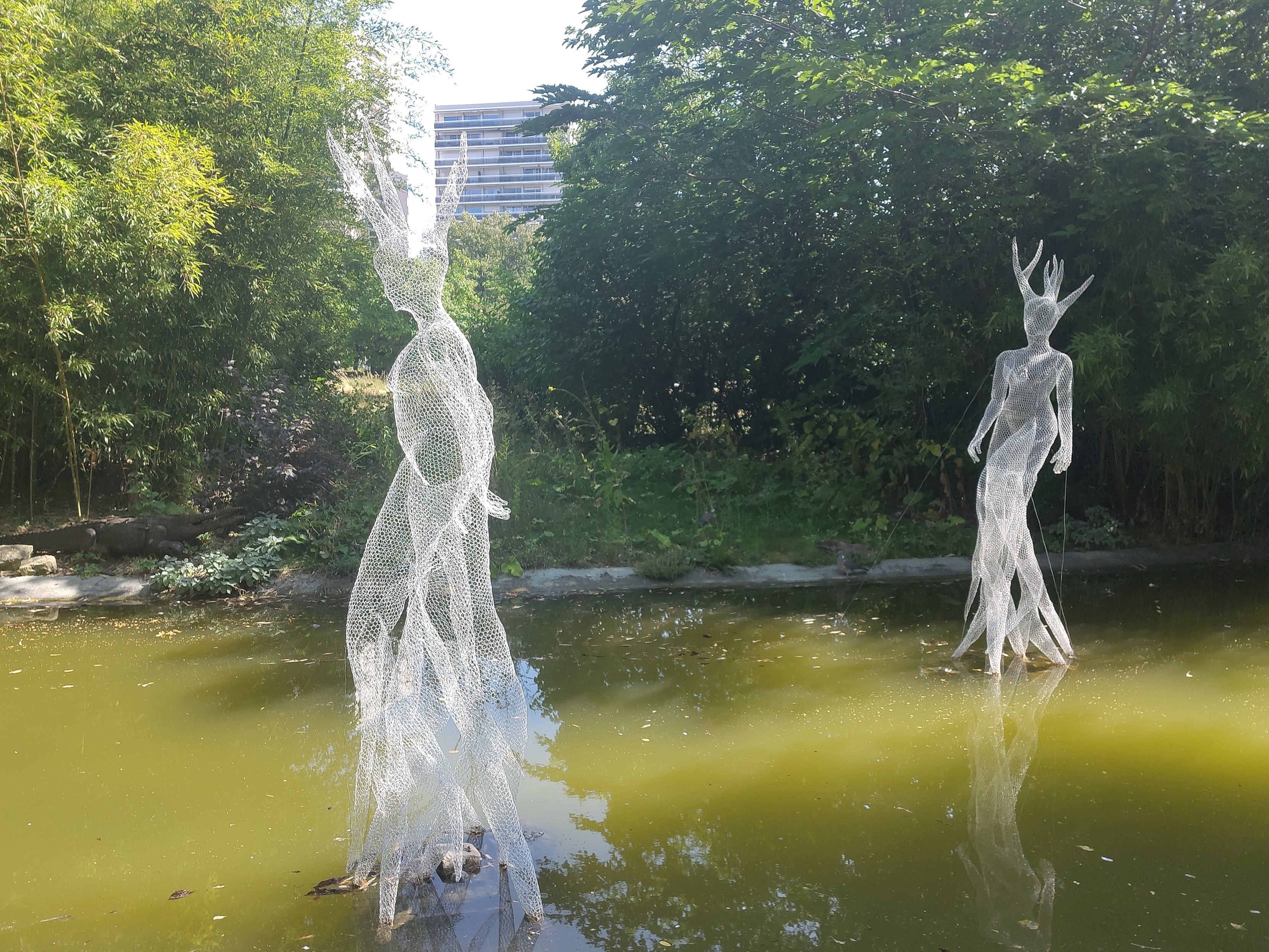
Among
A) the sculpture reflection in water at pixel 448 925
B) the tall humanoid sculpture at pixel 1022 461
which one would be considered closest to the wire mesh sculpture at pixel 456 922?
the sculpture reflection in water at pixel 448 925

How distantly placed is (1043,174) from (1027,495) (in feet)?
12.3

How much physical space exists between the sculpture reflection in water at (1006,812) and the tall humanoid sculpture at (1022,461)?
0.79 ft

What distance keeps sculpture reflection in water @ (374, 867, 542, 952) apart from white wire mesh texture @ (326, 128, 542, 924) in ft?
0.21

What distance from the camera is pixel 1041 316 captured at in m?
5.07

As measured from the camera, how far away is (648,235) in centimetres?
1091

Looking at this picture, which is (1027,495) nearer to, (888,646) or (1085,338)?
(888,646)

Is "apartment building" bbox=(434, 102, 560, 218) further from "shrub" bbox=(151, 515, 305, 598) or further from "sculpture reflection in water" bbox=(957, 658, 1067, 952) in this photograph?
"sculpture reflection in water" bbox=(957, 658, 1067, 952)

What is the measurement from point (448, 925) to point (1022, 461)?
12.7ft

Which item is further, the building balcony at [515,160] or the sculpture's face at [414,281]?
the building balcony at [515,160]

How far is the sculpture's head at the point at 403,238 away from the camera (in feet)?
9.78

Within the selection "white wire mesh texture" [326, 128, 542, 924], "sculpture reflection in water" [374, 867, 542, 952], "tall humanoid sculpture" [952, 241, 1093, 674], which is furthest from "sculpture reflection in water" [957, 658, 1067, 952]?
"white wire mesh texture" [326, 128, 542, 924]

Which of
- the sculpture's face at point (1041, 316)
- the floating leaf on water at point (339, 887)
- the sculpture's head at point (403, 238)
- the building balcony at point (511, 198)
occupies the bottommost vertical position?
the floating leaf on water at point (339, 887)

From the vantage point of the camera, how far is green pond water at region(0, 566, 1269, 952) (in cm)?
285

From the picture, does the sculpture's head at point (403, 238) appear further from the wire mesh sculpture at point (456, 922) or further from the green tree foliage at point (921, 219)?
the green tree foliage at point (921, 219)
